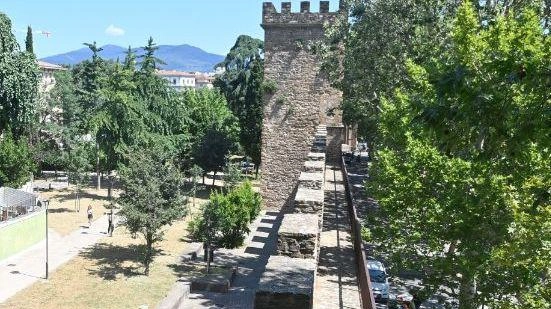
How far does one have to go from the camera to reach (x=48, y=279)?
20.6m

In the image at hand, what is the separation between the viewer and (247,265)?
23531 mm

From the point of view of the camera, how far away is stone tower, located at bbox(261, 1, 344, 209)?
1208 inches

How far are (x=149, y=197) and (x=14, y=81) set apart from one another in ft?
58.9

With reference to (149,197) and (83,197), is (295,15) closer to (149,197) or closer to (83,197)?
(149,197)

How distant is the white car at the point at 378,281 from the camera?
16891 mm

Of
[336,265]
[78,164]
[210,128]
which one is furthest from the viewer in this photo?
[210,128]

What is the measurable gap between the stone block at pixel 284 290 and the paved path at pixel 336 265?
2.37 metres

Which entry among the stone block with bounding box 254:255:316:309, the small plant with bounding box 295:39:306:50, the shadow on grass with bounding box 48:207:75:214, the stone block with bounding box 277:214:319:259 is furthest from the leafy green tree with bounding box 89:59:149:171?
the stone block with bounding box 254:255:316:309

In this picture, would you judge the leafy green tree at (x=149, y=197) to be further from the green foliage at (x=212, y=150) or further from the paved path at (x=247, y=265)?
the green foliage at (x=212, y=150)

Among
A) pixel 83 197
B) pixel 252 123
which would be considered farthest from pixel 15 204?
pixel 252 123

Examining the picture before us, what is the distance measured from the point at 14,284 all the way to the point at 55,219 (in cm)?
1118

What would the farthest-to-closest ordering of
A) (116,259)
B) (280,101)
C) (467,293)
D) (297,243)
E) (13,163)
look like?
1. (13,163)
2. (280,101)
3. (116,259)
4. (467,293)
5. (297,243)

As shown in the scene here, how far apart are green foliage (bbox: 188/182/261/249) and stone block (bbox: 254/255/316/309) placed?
55.5ft

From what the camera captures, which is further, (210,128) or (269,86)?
(210,128)
